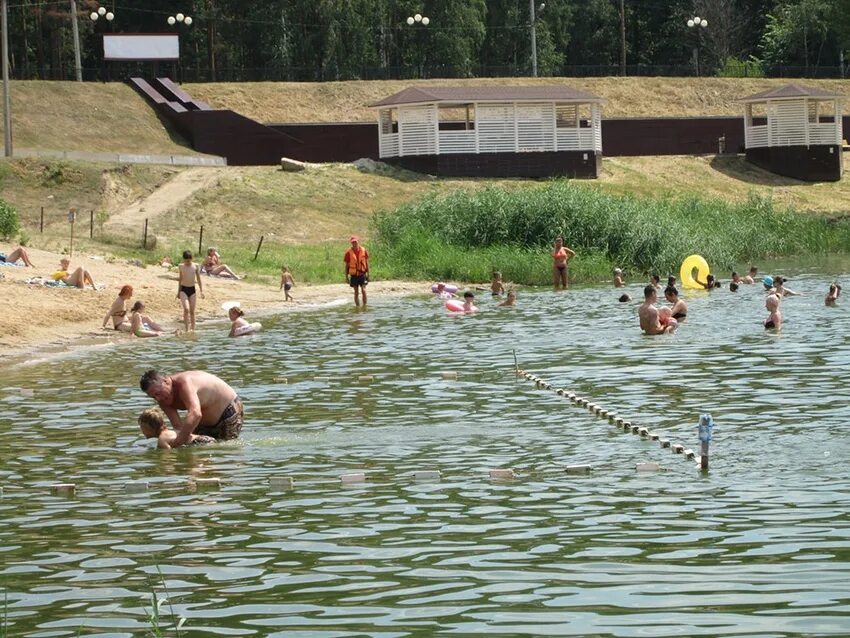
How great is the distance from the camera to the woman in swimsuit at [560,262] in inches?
1607

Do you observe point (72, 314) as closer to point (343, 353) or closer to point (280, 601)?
point (343, 353)

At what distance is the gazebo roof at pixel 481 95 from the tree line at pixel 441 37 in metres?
14.8

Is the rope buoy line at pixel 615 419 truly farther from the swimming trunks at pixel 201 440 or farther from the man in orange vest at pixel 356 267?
the man in orange vest at pixel 356 267

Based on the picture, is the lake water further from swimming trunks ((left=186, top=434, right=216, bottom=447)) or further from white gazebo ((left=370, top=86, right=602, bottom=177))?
white gazebo ((left=370, top=86, right=602, bottom=177))

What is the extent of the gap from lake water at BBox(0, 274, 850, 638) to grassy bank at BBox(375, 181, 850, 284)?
18879mm

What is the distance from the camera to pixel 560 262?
41.0 metres

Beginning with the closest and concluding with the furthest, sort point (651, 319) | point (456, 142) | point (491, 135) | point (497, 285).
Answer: point (651, 319)
point (497, 285)
point (456, 142)
point (491, 135)

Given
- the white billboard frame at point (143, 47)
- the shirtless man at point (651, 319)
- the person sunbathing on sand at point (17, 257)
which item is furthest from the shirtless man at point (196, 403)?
the white billboard frame at point (143, 47)

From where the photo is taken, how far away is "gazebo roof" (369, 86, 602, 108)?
65375 mm

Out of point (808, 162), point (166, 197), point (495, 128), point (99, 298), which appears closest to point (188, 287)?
point (99, 298)

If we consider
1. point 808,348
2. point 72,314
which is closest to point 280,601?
Result: point 808,348

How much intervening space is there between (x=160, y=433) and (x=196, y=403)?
710 mm

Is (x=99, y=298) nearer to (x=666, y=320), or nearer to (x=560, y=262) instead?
(x=666, y=320)

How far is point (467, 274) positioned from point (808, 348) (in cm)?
1894
